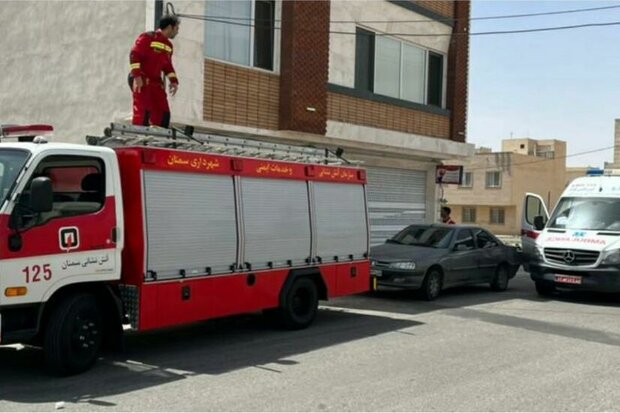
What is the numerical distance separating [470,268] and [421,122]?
6.60m

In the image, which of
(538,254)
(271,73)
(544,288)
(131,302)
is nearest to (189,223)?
(131,302)

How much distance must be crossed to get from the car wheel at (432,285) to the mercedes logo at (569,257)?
2.53 meters

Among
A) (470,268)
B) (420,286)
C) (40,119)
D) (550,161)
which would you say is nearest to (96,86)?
(40,119)

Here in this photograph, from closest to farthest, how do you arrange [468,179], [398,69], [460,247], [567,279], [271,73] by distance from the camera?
[567,279], [460,247], [271,73], [398,69], [468,179]

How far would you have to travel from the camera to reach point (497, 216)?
58094 millimetres

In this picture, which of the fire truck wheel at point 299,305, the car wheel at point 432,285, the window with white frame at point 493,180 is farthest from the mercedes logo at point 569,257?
the window with white frame at point 493,180

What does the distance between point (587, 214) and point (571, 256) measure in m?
1.32

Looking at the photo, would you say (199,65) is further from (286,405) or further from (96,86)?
(286,405)

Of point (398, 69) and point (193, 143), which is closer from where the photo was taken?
point (193, 143)

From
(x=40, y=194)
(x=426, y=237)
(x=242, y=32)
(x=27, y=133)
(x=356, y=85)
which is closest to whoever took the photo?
(x=40, y=194)

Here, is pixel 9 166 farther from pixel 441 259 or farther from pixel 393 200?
pixel 393 200

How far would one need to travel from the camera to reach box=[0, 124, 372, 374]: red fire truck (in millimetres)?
6785

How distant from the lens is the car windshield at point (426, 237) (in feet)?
46.9

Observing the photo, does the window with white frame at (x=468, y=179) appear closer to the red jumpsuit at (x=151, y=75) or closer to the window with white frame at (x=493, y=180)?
the window with white frame at (x=493, y=180)
